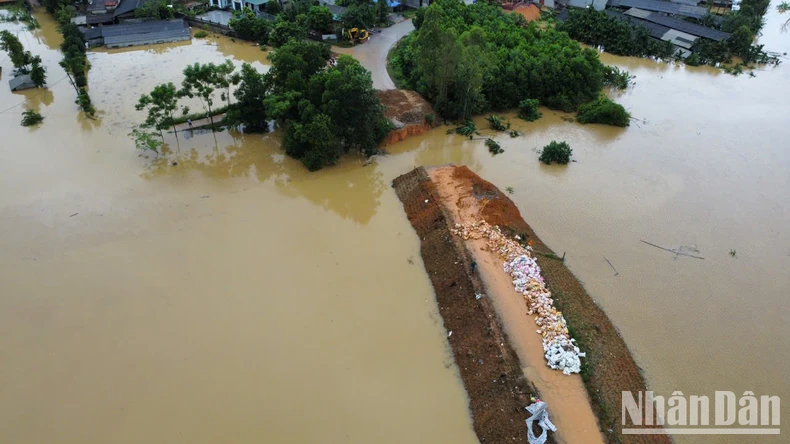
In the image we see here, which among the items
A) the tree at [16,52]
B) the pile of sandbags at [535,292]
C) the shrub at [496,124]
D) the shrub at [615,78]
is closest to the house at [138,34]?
the tree at [16,52]

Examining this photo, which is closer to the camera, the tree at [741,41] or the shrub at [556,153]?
the shrub at [556,153]

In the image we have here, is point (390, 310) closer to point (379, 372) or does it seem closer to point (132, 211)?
point (379, 372)

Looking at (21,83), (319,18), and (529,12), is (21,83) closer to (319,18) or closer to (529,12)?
(319,18)

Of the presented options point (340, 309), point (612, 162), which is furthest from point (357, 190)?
point (612, 162)

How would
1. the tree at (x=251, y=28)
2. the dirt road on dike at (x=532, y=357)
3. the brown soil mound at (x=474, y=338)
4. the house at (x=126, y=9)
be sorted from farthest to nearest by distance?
the house at (x=126, y=9) < the tree at (x=251, y=28) < the brown soil mound at (x=474, y=338) < the dirt road on dike at (x=532, y=357)

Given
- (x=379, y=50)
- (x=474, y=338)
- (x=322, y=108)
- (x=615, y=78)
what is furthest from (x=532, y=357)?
(x=379, y=50)

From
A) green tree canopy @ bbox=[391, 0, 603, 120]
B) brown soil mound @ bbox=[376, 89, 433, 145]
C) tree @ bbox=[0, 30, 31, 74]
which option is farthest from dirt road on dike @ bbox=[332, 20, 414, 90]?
tree @ bbox=[0, 30, 31, 74]

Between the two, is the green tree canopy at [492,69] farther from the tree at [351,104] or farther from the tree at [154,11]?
the tree at [154,11]
